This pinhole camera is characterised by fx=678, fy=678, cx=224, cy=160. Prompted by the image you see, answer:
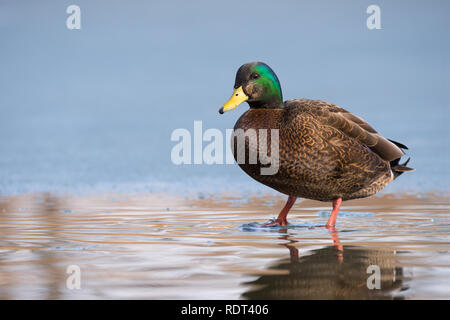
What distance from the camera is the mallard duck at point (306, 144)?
547cm

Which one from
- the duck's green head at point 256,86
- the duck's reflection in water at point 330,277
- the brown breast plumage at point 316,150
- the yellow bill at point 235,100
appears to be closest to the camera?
the duck's reflection in water at point 330,277

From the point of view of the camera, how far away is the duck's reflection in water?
285 centimetres

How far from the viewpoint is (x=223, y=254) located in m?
3.98

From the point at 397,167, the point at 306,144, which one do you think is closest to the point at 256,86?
the point at 306,144

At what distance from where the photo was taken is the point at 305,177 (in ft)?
18.1

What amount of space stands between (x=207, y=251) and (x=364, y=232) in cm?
146

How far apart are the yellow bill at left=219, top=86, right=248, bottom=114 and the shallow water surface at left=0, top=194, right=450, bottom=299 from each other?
98 cm

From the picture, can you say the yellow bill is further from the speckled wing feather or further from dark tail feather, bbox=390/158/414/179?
dark tail feather, bbox=390/158/414/179

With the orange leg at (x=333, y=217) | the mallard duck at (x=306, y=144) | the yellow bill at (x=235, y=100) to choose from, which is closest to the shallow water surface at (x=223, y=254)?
the orange leg at (x=333, y=217)

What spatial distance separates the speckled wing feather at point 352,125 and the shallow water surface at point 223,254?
62 cm

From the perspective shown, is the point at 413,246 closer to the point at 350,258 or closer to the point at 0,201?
the point at 350,258

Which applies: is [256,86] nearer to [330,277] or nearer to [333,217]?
[333,217]

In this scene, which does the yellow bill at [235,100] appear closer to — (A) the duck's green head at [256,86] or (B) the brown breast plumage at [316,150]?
(A) the duck's green head at [256,86]

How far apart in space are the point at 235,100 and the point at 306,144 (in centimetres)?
73
